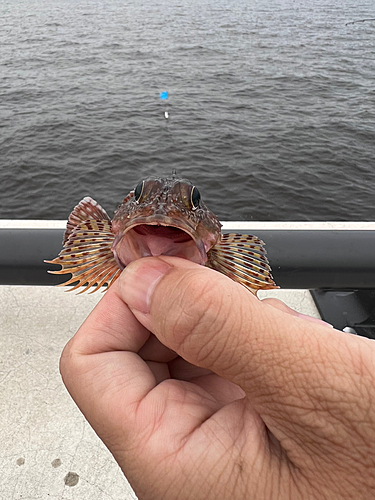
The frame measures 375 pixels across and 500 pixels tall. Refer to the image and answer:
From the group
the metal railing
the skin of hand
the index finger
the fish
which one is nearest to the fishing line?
the metal railing

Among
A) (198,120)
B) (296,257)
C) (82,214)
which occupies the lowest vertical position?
(296,257)

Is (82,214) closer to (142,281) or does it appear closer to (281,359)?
(142,281)

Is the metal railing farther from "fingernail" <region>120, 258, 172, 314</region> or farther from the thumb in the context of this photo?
the thumb

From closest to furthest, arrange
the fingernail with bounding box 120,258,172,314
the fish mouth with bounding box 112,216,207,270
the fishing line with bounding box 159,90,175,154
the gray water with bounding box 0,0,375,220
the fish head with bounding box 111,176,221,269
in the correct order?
1. the fingernail with bounding box 120,258,172,314
2. the fish head with bounding box 111,176,221,269
3. the fish mouth with bounding box 112,216,207,270
4. the gray water with bounding box 0,0,375,220
5. the fishing line with bounding box 159,90,175,154

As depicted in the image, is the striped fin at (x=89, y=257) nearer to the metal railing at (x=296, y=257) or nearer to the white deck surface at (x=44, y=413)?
the metal railing at (x=296, y=257)

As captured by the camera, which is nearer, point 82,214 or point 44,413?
point 82,214

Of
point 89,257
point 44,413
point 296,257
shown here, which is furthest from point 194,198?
point 44,413

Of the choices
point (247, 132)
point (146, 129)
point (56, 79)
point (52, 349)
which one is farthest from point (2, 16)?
point (52, 349)
